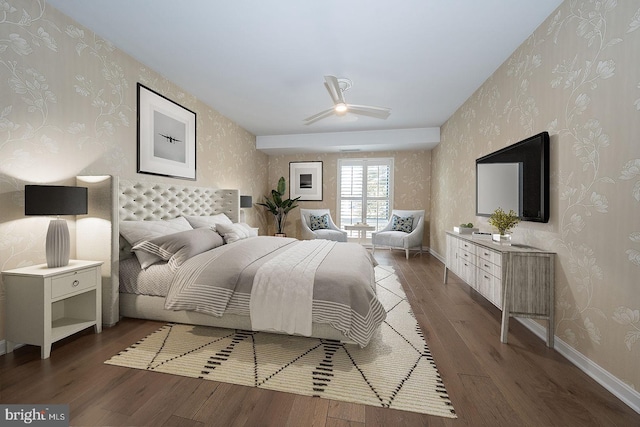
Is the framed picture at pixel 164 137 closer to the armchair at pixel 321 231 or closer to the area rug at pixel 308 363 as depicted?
the area rug at pixel 308 363

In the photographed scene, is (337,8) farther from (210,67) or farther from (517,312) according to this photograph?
(517,312)

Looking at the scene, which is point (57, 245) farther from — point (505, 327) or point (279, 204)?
point (279, 204)

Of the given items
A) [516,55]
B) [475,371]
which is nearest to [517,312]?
[475,371]

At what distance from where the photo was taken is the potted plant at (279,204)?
6185 millimetres

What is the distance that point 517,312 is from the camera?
2006 millimetres

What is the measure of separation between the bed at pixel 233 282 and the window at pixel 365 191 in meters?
3.64

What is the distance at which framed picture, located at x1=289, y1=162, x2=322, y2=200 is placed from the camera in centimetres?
654

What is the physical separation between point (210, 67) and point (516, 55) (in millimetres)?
3236

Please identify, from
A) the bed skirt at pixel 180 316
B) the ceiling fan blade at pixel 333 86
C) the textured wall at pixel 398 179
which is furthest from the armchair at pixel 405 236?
the bed skirt at pixel 180 316

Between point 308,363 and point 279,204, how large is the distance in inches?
186

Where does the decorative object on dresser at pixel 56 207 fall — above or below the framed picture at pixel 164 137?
below

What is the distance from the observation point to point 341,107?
308 cm

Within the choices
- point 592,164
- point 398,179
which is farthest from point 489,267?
point 398,179

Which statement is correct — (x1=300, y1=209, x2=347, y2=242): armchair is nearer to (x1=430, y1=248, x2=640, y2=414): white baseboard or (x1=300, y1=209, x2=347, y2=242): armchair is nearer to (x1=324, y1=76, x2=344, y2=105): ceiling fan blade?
(x1=324, y1=76, x2=344, y2=105): ceiling fan blade
